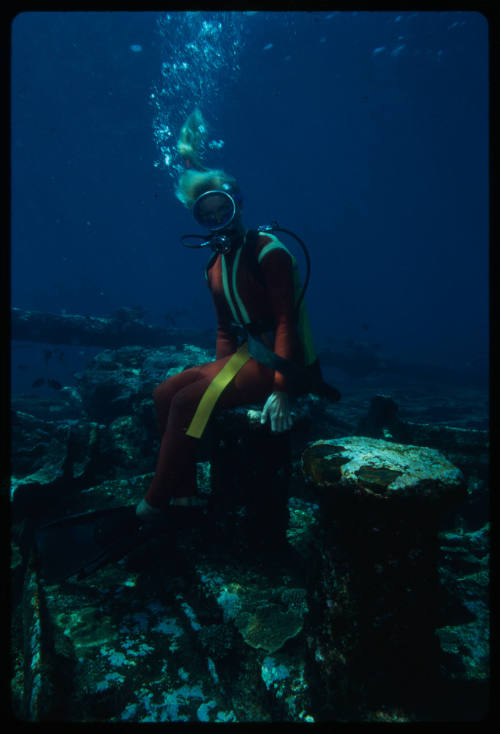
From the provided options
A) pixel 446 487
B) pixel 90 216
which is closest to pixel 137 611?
pixel 446 487

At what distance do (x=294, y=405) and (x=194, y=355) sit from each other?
7277 mm

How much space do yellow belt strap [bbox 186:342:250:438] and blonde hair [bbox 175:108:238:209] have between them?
4.66ft

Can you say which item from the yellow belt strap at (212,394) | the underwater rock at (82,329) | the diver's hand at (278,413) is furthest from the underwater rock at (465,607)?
the underwater rock at (82,329)

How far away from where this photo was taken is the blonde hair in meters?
2.73

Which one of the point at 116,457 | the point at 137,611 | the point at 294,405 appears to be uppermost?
the point at 294,405

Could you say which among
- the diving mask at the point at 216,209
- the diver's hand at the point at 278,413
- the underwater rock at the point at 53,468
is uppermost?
the diving mask at the point at 216,209

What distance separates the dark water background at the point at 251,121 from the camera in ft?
87.9

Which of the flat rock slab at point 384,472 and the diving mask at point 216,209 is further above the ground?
the diving mask at point 216,209

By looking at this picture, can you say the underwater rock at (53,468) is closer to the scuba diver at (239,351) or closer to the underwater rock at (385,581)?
the scuba diver at (239,351)

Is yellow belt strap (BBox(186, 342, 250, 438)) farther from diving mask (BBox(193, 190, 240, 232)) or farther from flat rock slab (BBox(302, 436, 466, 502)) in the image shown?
diving mask (BBox(193, 190, 240, 232))

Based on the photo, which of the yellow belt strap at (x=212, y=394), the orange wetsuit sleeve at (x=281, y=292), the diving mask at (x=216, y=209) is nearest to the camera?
the yellow belt strap at (x=212, y=394)

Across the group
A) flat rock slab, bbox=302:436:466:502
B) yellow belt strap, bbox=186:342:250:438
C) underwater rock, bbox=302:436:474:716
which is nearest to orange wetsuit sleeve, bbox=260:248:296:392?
yellow belt strap, bbox=186:342:250:438

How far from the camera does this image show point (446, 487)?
1376 millimetres
